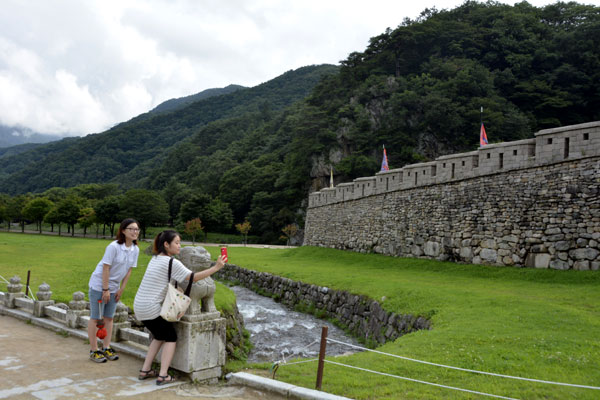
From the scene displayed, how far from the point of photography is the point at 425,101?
168ft

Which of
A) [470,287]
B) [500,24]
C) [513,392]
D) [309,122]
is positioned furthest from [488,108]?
[513,392]

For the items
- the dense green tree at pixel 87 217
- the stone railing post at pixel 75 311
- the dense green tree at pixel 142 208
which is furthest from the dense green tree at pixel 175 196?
the stone railing post at pixel 75 311

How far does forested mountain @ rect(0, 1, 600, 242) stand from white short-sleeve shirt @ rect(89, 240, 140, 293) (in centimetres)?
4557

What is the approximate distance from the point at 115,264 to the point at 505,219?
15.3 meters

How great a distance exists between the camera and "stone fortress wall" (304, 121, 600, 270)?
14.3 m

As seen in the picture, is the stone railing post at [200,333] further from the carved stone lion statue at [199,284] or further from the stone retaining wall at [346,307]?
the stone retaining wall at [346,307]

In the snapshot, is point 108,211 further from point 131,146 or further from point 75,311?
point 131,146

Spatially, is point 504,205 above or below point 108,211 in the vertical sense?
above

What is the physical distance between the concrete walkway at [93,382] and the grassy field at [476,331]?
2.51 feet

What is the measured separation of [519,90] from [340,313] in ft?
160

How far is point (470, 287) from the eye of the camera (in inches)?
545

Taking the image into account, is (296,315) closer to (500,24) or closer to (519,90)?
(519,90)

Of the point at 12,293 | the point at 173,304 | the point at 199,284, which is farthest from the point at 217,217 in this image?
the point at 173,304

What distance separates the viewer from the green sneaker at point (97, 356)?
6047 mm
